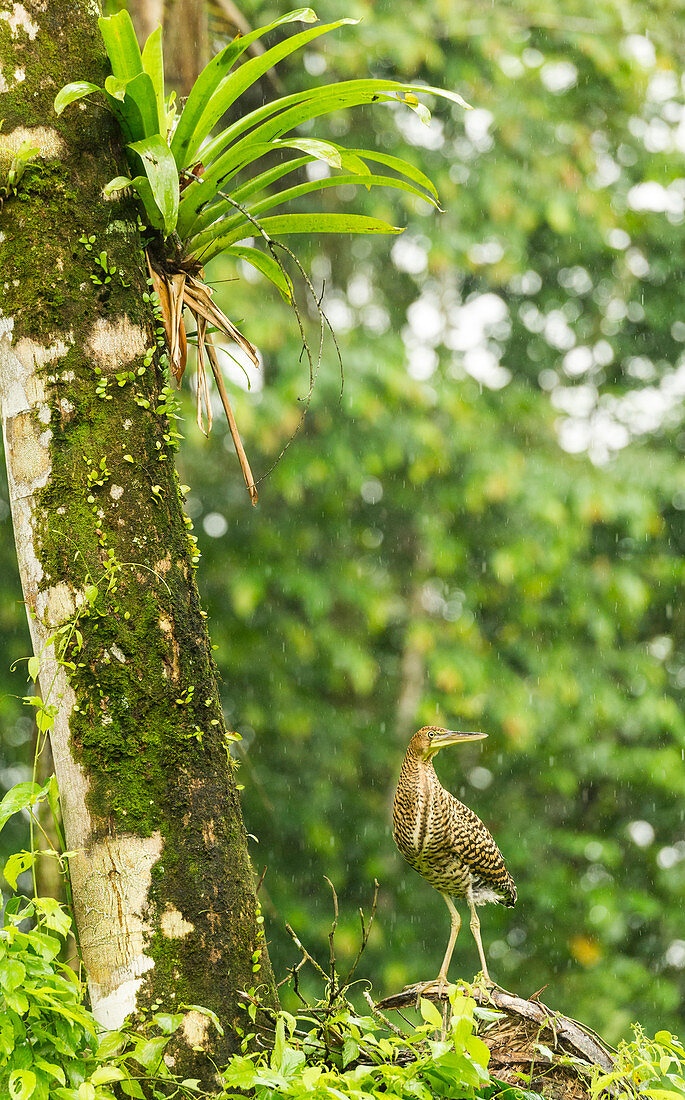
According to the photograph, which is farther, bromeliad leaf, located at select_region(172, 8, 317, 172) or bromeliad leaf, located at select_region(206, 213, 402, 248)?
bromeliad leaf, located at select_region(206, 213, 402, 248)

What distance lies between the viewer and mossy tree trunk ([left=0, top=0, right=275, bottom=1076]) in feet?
4.52

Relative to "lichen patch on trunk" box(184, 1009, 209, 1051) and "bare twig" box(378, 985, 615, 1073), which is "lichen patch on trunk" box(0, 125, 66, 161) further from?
"bare twig" box(378, 985, 615, 1073)

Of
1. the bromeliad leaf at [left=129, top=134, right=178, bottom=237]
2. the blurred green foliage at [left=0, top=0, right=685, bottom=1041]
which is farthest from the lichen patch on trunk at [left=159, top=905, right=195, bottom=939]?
the blurred green foliage at [left=0, top=0, right=685, bottom=1041]

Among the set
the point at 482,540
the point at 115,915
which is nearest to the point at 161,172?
the point at 115,915

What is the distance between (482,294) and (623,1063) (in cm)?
538

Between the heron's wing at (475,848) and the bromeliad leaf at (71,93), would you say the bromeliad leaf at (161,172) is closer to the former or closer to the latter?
the bromeliad leaf at (71,93)

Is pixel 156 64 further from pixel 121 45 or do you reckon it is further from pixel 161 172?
pixel 161 172

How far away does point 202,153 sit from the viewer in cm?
178

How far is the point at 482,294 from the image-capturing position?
631 centimetres

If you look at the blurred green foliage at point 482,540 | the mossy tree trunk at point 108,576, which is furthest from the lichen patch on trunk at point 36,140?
the blurred green foliage at point 482,540

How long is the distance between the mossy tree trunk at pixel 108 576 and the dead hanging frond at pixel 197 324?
0.09m

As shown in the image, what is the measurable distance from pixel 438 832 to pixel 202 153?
4.65 feet

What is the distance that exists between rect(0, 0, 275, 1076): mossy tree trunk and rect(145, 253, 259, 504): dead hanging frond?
0.09 m

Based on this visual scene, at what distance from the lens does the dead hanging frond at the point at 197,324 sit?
1712 millimetres
